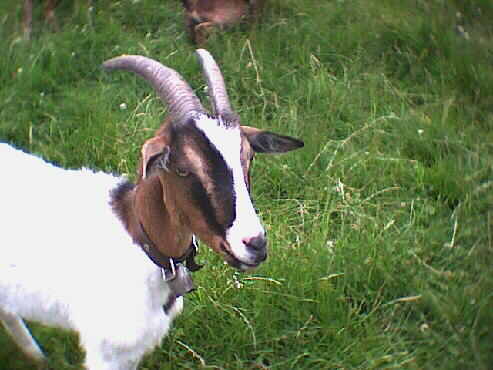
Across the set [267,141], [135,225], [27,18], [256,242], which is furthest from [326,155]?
[27,18]

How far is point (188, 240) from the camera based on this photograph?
8.66ft

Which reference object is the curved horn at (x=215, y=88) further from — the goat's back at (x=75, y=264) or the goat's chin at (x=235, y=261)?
the goat's back at (x=75, y=264)

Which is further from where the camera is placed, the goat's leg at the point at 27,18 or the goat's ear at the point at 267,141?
the goat's leg at the point at 27,18

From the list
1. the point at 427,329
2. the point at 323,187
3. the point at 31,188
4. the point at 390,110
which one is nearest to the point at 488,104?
the point at 390,110

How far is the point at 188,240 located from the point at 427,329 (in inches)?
53.8

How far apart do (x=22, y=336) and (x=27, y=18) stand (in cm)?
285

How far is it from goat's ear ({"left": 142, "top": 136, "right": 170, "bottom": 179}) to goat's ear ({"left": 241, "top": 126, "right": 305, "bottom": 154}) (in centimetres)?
33

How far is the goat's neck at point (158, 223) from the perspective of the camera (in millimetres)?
2605

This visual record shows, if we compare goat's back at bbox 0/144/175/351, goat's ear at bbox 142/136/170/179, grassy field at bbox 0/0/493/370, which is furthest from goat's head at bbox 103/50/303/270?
grassy field at bbox 0/0/493/370

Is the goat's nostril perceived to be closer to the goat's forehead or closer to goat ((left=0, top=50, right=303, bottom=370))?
goat ((left=0, top=50, right=303, bottom=370))

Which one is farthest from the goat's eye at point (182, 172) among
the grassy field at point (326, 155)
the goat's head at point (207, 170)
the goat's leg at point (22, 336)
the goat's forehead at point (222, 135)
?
the goat's leg at point (22, 336)

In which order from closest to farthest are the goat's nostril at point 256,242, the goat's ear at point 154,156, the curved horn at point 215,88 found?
the goat's nostril at point 256,242, the goat's ear at point 154,156, the curved horn at point 215,88

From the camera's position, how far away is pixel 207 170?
7.70ft

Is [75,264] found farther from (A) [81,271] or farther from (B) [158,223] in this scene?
(B) [158,223]
